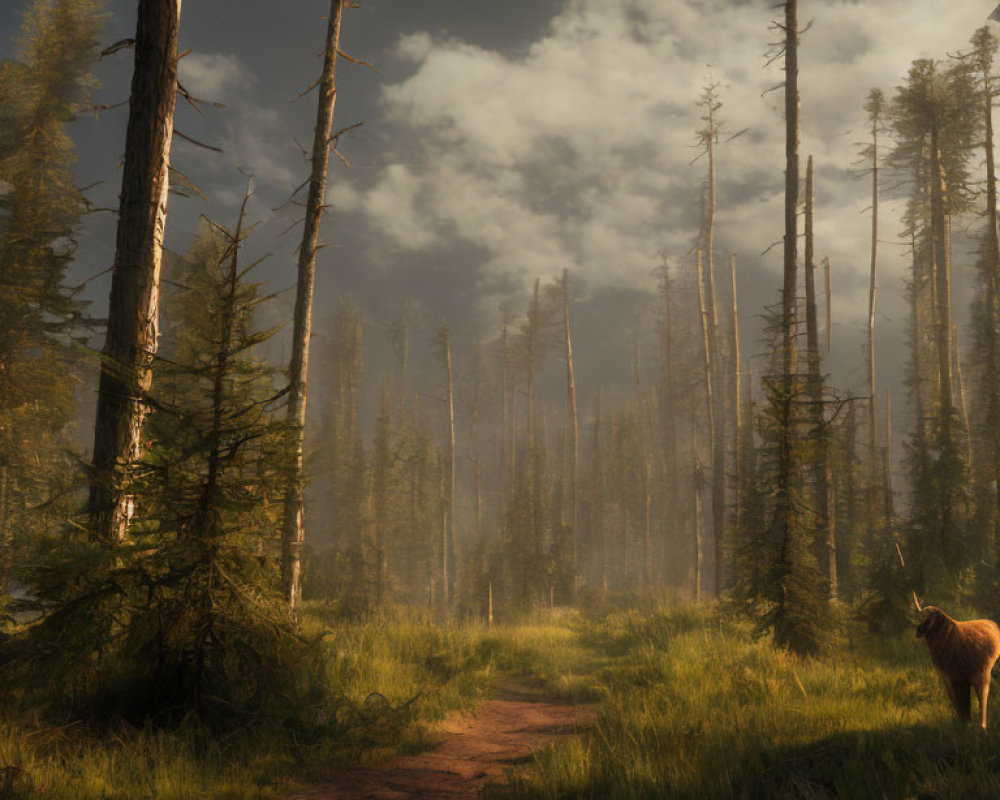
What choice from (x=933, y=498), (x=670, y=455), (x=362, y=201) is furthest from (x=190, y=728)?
(x=362, y=201)

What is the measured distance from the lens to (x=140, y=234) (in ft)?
19.4

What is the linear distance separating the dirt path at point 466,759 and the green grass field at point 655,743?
0.85ft

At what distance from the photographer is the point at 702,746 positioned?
14.0ft

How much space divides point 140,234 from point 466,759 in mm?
6716

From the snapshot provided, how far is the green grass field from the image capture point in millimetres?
3492

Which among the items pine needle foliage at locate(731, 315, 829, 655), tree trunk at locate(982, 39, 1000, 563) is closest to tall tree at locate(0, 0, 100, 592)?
pine needle foliage at locate(731, 315, 829, 655)

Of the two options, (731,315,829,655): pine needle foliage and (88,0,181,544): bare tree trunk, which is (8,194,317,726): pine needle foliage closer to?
(88,0,181,544): bare tree trunk

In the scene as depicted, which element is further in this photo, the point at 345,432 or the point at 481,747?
the point at 345,432

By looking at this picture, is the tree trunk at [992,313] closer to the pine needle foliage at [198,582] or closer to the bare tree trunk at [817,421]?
the bare tree trunk at [817,421]

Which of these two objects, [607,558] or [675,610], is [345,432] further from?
[675,610]

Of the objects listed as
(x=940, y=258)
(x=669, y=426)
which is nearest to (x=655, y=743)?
(x=940, y=258)

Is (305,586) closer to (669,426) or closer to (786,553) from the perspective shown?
(786,553)

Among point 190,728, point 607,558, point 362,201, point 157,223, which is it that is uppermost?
point 362,201

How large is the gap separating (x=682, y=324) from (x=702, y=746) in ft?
168
